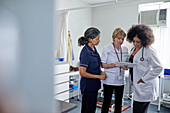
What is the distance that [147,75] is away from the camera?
57.1 inches

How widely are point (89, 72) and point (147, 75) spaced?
1.98 feet

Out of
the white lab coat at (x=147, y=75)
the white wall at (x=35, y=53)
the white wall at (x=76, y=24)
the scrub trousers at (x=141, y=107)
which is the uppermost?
the white wall at (x=76, y=24)

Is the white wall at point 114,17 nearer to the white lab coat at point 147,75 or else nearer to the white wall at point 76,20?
the white wall at point 76,20

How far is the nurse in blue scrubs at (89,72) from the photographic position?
5.20 feet

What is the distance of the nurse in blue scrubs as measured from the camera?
1.59 m

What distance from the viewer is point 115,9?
148 inches

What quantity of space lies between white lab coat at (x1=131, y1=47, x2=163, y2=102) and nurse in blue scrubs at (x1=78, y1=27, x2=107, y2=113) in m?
0.42

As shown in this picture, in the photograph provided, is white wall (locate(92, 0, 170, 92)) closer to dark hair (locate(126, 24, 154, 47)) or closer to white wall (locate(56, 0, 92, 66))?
white wall (locate(56, 0, 92, 66))

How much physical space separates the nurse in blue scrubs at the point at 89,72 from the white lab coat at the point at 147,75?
0.42 m

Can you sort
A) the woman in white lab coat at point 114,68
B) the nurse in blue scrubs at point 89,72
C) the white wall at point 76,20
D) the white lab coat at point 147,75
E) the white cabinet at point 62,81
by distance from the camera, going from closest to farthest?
the white lab coat at point 147,75 < the nurse in blue scrubs at point 89,72 < the woman in white lab coat at point 114,68 < the white cabinet at point 62,81 < the white wall at point 76,20

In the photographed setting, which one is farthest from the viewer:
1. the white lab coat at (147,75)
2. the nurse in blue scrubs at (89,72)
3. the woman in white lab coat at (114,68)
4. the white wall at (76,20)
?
the white wall at (76,20)

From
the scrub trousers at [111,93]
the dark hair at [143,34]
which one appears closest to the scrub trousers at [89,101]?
the scrub trousers at [111,93]

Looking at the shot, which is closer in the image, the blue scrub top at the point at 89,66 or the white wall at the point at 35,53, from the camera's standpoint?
the white wall at the point at 35,53

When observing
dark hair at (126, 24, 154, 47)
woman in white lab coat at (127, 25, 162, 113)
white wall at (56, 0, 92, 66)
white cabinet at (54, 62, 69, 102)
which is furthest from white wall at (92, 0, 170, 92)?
woman in white lab coat at (127, 25, 162, 113)
